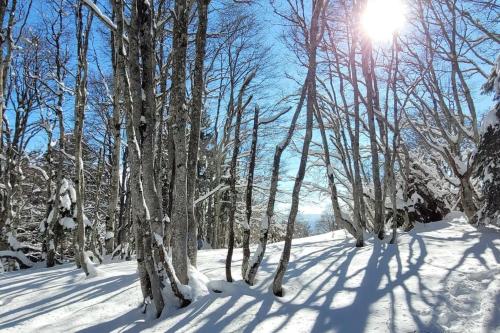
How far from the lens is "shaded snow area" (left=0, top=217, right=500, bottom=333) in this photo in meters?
3.58

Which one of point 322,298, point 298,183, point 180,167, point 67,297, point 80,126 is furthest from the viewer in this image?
point 80,126

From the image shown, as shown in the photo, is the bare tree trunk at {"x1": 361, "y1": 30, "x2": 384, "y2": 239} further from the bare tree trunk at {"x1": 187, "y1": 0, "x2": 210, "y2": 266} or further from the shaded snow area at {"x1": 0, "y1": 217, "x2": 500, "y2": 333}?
the bare tree trunk at {"x1": 187, "y1": 0, "x2": 210, "y2": 266}

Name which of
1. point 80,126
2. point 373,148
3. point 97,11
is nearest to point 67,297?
point 80,126

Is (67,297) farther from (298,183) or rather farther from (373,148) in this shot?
(373,148)

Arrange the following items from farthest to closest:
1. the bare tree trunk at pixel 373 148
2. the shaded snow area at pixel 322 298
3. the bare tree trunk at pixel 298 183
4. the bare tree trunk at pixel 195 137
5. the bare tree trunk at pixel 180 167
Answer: the bare tree trunk at pixel 373 148 → the bare tree trunk at pixel 195 137 → the bare tree trunk at pixel 298 183 → the bare tree trunk at pixel 180 167 → the shaded snow area at pixel 322 298

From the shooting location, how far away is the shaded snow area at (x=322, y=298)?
3.58 m

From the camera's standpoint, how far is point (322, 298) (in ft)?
14.2

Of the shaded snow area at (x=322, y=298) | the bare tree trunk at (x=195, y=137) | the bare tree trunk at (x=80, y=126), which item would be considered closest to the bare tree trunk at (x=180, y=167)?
the bare tree trunk at (x=195, y=137)

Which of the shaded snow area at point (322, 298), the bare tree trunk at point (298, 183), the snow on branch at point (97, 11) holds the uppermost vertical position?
the snow on branch at point (97, 11)

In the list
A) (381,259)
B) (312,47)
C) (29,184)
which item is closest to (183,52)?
(312,47)

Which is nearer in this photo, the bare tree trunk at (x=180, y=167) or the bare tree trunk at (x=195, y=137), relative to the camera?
the bare tree trunk at (x=180, y=167)

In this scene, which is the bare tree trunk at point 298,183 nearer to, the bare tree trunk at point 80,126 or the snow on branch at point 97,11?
the snow on branch at point 97,11

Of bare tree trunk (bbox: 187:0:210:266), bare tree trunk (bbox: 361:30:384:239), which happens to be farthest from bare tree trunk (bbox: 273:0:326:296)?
bare tree trunk (bbox: 361:30:384:239)

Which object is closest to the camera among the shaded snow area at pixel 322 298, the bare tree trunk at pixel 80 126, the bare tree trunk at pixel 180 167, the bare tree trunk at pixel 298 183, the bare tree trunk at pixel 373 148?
the shaded snow area at pixel 322 298
